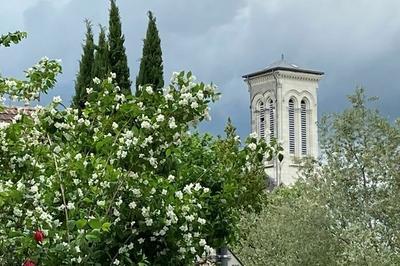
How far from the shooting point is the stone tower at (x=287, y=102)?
102938 mm

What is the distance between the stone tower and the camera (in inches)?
Answer: 4053

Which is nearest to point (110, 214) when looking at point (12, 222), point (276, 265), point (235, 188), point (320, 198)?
point (12, 222)

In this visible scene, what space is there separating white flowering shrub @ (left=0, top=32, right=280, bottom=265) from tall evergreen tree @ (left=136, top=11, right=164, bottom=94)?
936 inches

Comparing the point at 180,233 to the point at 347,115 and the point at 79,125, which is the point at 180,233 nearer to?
the point at 79,125

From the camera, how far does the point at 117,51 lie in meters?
32.3

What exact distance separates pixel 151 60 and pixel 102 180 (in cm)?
2573

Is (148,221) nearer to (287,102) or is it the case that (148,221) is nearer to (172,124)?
(172,124)

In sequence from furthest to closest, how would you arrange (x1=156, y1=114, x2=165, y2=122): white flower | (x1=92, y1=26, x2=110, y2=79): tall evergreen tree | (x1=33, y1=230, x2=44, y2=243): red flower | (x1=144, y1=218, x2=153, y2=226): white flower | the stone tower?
the stone tower → (x1=92, y1=26, x2=110, y2=79): tall evergreen tree → (x1=144, y1=218, x2=153, y2=226): white flower → (x1=156, y1=114, x2=165, y2=122): white flower → (x1=33, y1=230, x2=44, y2=243): red flower

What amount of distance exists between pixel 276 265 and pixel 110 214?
1658cm

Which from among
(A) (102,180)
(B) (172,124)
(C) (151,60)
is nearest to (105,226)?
(A) (102,180)

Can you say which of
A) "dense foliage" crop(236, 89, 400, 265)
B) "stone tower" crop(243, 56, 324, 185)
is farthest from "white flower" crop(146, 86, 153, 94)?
"stone tower" crop(243, 56, 324, 185)

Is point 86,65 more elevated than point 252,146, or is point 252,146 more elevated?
point 86,65

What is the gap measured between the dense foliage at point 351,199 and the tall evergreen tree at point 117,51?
31.0ft

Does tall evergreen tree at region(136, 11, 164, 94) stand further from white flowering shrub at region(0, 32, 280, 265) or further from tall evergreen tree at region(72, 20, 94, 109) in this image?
white flowering shrub at region(0, 32, 280, 265)
